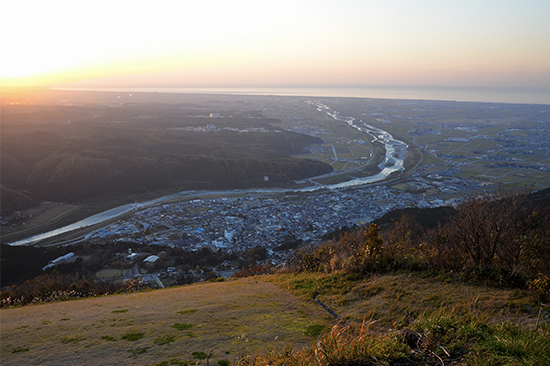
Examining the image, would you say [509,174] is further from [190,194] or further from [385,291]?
[385,291]

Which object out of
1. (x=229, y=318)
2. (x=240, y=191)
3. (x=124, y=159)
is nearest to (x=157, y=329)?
(x=229, y=318)

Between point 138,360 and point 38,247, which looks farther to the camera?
point 38,247

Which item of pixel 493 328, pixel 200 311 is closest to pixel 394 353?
pixel 493 328

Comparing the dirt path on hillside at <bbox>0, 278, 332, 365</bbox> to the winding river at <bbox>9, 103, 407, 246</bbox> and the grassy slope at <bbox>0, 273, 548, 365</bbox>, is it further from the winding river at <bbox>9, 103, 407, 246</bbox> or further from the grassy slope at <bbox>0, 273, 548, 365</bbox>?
the winding river at <bbox>9, 103, 407, 246</bbox>

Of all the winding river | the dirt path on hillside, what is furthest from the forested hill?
the dirt path on hillside

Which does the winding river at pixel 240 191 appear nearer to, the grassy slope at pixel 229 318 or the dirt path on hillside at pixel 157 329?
the dirt path on hillside at pixel 157 329

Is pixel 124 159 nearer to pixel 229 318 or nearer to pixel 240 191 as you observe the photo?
pixel 240 191
